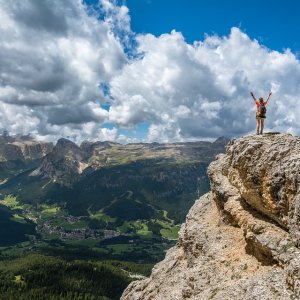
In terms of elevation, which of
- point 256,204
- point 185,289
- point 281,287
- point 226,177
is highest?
point 226,177

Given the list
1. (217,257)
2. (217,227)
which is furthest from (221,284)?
(217,227)

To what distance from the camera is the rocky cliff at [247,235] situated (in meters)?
32.1

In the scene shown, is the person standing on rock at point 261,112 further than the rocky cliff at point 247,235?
Yes

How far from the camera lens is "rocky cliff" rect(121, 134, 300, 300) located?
3212 cm

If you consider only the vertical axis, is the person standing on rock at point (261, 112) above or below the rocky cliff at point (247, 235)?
above

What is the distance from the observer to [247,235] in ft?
129

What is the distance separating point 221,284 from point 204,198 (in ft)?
82.5

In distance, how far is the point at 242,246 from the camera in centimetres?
4134

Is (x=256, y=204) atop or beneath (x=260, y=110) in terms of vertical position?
beneath

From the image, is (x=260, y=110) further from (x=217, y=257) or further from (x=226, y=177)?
(x=217, y=257)

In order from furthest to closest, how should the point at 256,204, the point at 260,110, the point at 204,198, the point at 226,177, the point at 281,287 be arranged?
the point at 204,198 < the point at 226,177 < the point at 260,110 < the point at 256,204 < the point at 281,287

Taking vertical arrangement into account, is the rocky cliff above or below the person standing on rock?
below

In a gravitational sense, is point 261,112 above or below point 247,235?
above

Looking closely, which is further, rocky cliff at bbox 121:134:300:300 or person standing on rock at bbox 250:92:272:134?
person standing on rock at bbox 250:92:272:134
